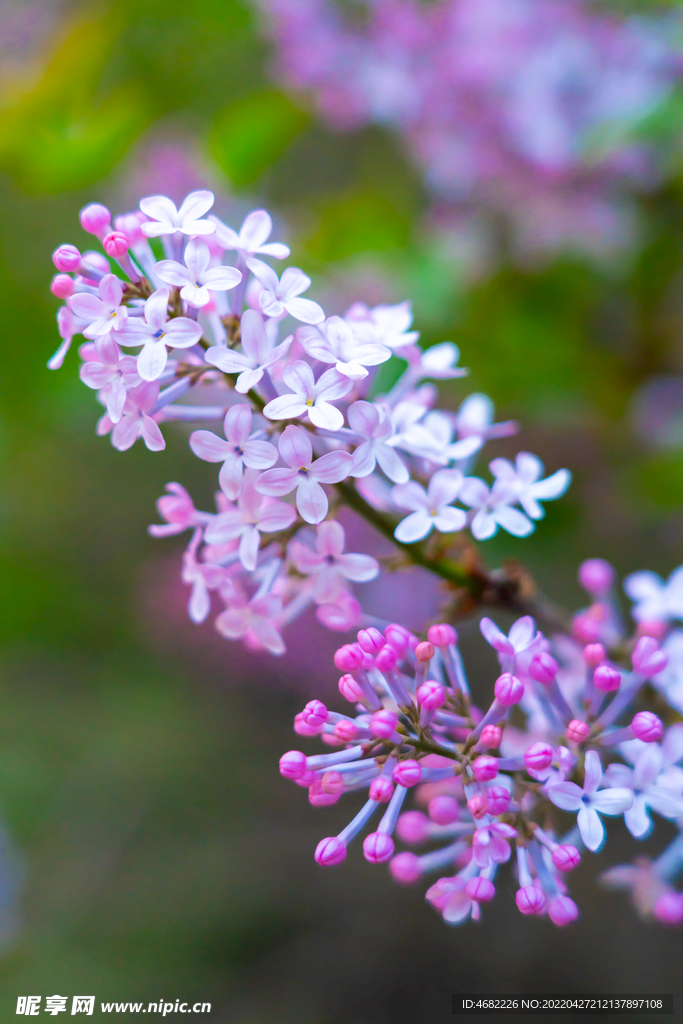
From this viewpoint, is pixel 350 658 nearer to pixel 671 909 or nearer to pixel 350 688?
pixel 350 688

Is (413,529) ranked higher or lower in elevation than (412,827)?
higher

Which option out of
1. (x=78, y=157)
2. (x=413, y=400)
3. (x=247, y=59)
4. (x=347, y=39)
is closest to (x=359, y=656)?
(x=413, y=400)

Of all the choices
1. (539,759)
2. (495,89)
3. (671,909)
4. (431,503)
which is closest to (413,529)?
(431,503)

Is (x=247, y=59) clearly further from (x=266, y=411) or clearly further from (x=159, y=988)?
(x=159, y=988)

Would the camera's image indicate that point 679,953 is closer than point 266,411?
No

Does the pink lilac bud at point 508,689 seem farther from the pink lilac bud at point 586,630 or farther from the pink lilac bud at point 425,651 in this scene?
the pink lilac bud at point 586,630

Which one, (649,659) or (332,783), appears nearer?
(332,783)

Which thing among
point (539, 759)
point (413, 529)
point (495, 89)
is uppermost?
point (495, 89)
